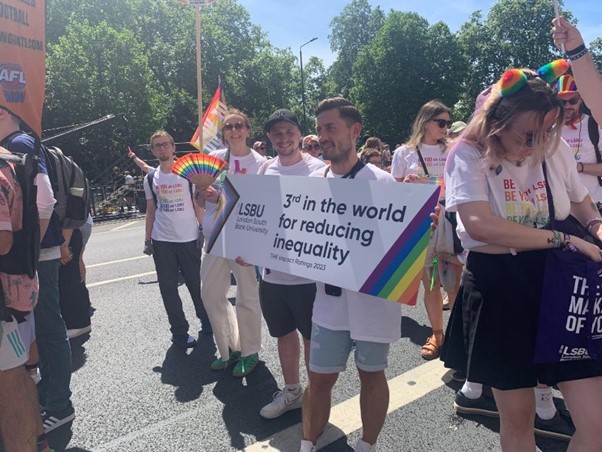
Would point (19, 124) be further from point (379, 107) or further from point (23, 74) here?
point (379, 107)

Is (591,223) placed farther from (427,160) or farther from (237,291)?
(237,291)

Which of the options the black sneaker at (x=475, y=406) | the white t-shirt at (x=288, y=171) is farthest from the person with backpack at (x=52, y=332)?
the black sneaker at (x=475, y=406)

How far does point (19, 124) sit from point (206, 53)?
121ft

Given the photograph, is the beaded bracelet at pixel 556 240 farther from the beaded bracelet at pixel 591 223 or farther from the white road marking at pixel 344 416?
the white road marking at pixel 344 416

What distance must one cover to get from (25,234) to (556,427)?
124 inches

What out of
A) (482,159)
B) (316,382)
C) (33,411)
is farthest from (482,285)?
(33,411)

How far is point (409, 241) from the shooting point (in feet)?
6.98

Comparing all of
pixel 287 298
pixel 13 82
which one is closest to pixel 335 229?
pixel 287 298

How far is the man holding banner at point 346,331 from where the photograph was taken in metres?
2.31

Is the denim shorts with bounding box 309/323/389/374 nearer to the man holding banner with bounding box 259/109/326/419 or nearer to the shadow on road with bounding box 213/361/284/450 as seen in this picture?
the man holding banner with bounding box 259/109/326/419

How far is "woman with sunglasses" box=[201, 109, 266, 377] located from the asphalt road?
18 cm

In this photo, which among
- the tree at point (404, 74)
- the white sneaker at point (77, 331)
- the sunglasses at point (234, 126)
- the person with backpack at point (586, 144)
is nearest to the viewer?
the person with backpack at point (586, 144)

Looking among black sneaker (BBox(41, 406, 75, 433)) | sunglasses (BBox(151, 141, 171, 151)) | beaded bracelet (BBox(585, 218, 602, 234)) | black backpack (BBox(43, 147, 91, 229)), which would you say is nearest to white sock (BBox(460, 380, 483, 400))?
beaded bracelet (BBox(585, 218, 602, 234))

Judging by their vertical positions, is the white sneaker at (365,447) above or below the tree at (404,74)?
below
